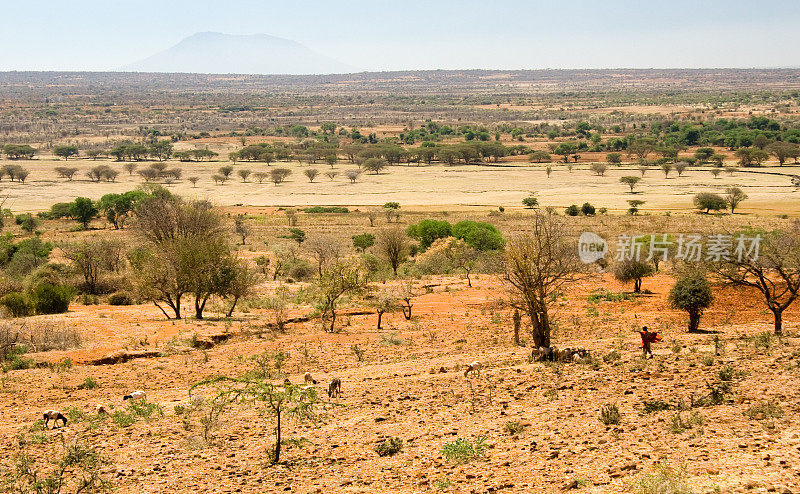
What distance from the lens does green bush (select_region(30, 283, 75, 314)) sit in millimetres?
25734

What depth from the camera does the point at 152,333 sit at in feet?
71.7

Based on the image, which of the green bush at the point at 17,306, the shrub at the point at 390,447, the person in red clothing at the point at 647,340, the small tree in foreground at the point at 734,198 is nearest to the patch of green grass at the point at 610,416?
the shrub at the point at 390,447

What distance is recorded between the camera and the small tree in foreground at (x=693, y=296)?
20.0 metres

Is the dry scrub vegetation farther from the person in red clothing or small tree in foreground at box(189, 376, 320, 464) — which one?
the person in red clothing

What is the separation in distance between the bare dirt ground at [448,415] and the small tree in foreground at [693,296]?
0.74 metres

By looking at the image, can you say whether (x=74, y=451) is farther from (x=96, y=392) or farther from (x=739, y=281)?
(x=739, y=281)

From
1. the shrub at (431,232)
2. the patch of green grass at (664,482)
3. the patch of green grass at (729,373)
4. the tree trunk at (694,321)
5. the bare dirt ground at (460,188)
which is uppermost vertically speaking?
the patch of green grass at (664,482)

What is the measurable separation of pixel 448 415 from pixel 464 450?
2073 millimetres

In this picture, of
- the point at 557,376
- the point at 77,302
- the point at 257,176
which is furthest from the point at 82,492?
the point at 257,176

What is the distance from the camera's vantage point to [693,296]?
19969 mm

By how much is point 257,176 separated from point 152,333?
79.5 metres

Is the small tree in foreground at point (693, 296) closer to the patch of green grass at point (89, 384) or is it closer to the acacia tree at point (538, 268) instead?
the acacia tree at point (538, 268)

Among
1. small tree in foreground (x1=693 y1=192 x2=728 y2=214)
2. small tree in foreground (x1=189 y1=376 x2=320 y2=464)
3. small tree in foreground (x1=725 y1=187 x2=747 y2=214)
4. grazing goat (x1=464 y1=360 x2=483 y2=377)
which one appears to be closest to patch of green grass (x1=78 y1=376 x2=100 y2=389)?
small tree in foreground (x1=189 y1=376 x2=320 y2=464)

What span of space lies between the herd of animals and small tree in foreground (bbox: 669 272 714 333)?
4316mm
